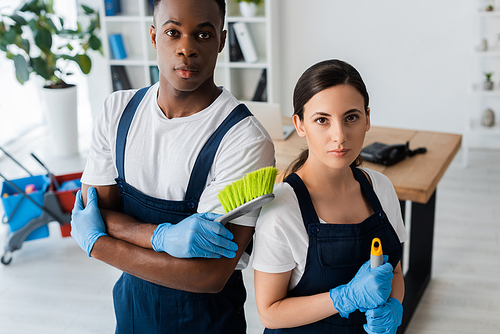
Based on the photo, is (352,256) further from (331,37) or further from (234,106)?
(331,37)

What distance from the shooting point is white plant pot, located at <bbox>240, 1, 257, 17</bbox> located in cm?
438

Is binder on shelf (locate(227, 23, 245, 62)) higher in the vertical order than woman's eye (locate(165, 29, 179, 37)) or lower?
lower

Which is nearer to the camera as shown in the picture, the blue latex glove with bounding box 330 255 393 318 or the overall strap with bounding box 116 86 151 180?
the blue latex glove with bounding box 330 255 393 318

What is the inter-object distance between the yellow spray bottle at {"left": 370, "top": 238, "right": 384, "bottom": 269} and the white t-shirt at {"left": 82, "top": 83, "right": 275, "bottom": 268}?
0.94 feet

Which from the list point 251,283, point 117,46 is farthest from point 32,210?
point 117,46

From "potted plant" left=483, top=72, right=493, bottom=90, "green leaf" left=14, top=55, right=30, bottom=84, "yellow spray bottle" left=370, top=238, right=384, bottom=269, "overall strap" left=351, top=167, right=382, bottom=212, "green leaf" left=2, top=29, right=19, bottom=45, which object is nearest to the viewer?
"yellow spray bottle" left=370, top=238, right=384, bottom=269

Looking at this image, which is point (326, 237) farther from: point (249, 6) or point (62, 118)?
point (62, 118)

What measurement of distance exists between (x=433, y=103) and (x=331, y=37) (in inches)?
43.9

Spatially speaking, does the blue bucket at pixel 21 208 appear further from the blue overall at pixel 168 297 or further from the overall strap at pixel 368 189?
the overall strap at pixel 368 189

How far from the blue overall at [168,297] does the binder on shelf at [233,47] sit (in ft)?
10.7

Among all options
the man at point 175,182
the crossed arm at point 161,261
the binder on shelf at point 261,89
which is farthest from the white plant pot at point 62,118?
the crossed arm at point 161,261

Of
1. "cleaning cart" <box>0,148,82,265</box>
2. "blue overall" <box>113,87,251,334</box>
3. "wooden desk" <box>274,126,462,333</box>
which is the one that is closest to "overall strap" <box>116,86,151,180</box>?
"blue overall" <box>113,87,251,334</box>

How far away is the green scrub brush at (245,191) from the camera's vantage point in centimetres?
113

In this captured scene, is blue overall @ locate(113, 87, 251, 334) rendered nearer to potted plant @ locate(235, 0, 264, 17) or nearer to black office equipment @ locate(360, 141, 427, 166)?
black office equipment @ locate(360, 141, 427, 166)
